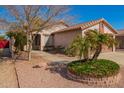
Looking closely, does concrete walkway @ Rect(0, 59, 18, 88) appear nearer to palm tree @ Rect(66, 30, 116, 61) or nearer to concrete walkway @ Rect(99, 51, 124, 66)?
palm tree @ Rect(66, 30, 116, 61)

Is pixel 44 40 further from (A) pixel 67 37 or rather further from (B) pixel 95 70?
(B) pixel 95 70

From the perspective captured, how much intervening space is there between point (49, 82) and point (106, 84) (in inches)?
105

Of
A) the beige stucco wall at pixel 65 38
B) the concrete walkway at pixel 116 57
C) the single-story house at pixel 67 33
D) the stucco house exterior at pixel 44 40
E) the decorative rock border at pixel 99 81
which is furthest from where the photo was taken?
the stucco house exterior at pixel 44 40

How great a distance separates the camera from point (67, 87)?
26.2ft

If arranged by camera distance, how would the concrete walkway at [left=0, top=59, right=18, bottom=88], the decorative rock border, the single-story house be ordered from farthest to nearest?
1. the single-story house
2. the decorative rock border
3. the concrete walkway at [left=0, top=59, right=18, bottom=88]

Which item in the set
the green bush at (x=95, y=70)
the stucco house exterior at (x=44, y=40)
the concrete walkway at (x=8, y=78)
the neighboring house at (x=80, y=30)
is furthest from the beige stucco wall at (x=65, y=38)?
the concrete walkway at (x=8, y=78)

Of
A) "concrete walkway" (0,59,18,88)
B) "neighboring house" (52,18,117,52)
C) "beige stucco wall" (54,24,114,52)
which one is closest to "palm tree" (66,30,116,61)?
"concrete walkway" (0,59,18,88)

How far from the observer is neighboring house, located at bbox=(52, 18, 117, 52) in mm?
18720

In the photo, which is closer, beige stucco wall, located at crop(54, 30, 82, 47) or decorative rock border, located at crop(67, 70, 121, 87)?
decorative rock border, located at crop(67, 70, 121, 87)

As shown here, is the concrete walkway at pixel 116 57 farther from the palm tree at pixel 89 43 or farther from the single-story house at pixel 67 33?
the palm tree at pixel 89 43

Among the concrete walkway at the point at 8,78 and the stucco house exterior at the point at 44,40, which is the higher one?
the stucco house exterior at the point at 44,40

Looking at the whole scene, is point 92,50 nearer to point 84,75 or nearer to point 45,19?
point 84,75

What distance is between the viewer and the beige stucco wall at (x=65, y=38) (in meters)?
19.8
